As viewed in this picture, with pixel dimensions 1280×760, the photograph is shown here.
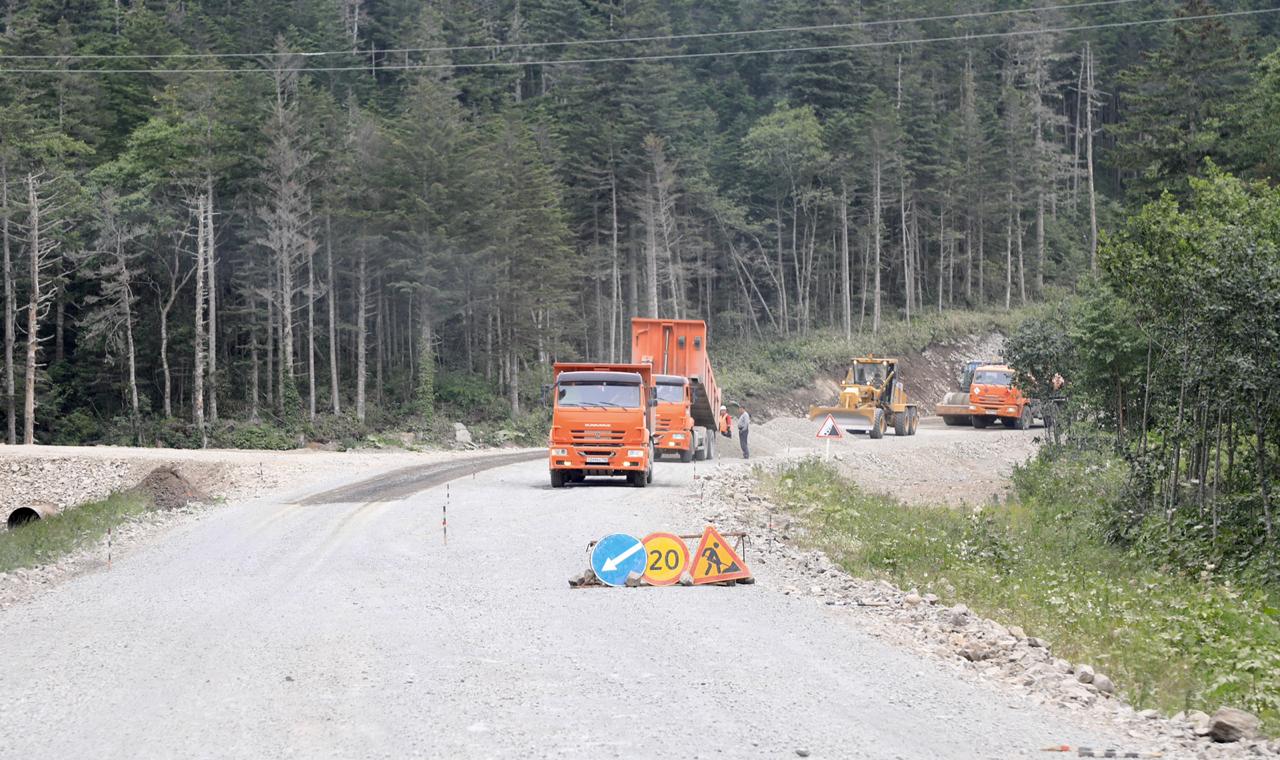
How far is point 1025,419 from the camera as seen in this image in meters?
55.6

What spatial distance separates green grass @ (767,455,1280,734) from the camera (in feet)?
38.3

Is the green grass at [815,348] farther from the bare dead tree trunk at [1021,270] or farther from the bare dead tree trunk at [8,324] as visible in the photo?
the bare dead tree trunk at [8,324]

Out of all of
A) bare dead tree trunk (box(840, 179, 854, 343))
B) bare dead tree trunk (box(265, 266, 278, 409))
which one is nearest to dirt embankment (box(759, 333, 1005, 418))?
bare dead tree trunk (box(840, 179, 854, 343))

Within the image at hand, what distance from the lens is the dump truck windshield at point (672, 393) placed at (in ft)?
113

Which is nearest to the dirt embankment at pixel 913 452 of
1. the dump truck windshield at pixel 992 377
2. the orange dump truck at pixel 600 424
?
the dump truck windshield at pixel 992 377

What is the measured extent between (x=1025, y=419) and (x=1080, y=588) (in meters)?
40.5

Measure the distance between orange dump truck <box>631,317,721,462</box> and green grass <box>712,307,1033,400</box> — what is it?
20889 mm

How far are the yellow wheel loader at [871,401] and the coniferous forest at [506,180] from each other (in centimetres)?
1118

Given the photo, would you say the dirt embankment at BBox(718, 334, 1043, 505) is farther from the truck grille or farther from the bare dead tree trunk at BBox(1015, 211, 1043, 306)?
the bare dead tree trunk at BBox(1015, 211, 1043, 306)

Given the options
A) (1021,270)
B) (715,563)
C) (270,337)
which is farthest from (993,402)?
(715,563)

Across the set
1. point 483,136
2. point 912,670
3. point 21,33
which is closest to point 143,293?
point 21,33

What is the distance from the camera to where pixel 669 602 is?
1433 centimetres

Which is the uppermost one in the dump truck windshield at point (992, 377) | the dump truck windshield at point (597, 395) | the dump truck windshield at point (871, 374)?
the dump truck windshield at point (597, 395)

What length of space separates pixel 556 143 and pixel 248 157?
1923 cm
